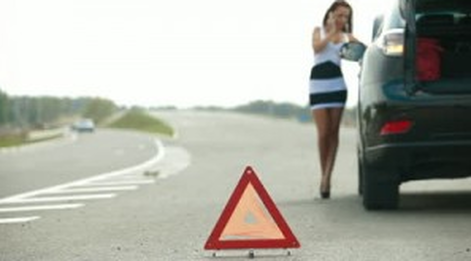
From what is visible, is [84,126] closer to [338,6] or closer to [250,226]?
[338,6]

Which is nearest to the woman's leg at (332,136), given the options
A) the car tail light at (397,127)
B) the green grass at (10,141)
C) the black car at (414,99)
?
the black car at (414,99)

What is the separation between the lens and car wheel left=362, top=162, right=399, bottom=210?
810 cm

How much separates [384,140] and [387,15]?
1077mm

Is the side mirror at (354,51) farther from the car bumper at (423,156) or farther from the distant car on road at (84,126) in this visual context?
the distant car on road at (84,126)

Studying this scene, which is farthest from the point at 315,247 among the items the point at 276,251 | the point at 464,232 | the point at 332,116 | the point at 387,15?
the point at 332,116

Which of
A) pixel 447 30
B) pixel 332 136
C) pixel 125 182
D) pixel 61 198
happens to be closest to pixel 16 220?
pixel 61 198

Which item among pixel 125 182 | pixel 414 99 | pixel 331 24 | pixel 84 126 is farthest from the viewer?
pixel 84 126

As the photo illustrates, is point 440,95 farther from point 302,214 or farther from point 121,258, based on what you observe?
point 121,258

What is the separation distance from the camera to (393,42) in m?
7.93

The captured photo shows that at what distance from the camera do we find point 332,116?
392 inches

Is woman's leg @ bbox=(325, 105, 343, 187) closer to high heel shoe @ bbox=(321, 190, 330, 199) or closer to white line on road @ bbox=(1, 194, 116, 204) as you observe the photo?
high heel shoe @ bbox=(321, 190, 330, 199)

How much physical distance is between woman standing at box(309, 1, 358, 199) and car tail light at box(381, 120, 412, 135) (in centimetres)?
212

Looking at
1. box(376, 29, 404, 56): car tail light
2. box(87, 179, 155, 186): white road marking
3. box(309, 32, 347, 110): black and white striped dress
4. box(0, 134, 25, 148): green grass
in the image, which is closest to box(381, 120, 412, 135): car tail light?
box(376, 29, 404, 56): car tail light

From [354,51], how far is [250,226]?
11.7 feet
